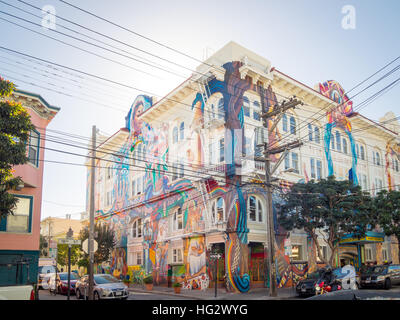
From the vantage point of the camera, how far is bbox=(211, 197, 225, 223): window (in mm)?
28866

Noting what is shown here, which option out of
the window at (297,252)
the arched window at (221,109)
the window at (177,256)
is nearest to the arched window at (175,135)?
the arched window at (221,109)

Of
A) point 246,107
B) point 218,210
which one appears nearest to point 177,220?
point 218,210

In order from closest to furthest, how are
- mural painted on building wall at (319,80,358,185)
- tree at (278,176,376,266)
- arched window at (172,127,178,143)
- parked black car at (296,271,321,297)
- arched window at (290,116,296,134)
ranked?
parked black car at (296,271,321,297), tree at (278,176,376,266), arched window at (290,116,296,134), arched window at (172,127,178,143), mural painted on building wall at (319,80,358,185)

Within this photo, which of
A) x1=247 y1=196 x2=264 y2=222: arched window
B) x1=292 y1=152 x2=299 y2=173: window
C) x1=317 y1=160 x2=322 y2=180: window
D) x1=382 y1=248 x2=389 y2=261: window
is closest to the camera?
x1=247 y1=196 x2=264 y2=222: arched window

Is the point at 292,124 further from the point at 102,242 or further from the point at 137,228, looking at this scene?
the point at 102,242

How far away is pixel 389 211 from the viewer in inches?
1217

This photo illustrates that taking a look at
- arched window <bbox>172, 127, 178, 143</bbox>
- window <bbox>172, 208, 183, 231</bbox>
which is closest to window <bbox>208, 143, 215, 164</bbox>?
arched window <bbox>172, 127, 178, 143</bbox>

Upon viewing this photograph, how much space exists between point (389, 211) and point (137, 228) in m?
23.6

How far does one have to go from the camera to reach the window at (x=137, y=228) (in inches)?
1597

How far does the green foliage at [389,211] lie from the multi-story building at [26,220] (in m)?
23.3

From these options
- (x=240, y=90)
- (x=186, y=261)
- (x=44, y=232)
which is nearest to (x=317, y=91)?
(x=240, y=90)

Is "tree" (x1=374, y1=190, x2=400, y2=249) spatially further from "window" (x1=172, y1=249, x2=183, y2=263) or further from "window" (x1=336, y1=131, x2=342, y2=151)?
"window" (x1=172, y1=249, x2=183, y2=263)

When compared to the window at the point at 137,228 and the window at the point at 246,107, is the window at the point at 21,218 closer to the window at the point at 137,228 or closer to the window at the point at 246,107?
the window at the point at 246,107

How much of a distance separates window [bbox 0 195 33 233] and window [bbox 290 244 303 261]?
19399mm
